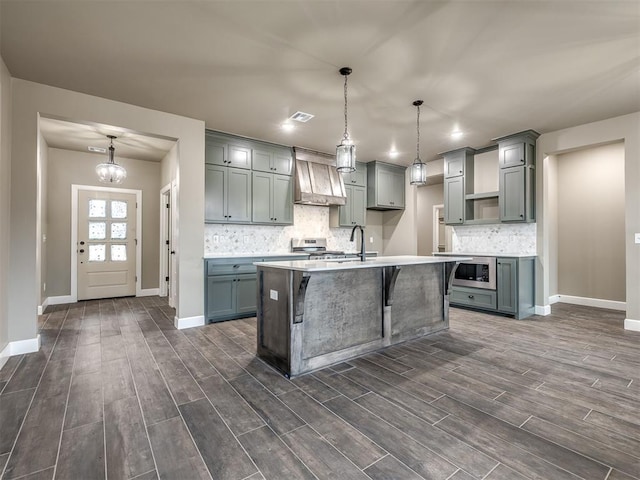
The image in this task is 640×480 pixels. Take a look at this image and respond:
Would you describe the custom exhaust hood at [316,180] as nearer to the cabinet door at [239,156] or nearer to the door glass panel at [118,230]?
the cabinet door at [239,156]

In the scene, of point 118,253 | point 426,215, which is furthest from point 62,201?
point 426,215

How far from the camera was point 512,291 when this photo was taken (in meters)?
4.70

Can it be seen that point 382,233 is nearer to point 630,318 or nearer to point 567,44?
point 630,318

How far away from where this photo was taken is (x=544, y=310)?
4941 millimetres

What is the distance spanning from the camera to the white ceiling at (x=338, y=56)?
90.2 inches

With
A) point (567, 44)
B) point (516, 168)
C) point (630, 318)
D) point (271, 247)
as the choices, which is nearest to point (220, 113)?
point (271, 247)

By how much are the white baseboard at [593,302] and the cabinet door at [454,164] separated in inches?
119

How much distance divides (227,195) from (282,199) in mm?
951

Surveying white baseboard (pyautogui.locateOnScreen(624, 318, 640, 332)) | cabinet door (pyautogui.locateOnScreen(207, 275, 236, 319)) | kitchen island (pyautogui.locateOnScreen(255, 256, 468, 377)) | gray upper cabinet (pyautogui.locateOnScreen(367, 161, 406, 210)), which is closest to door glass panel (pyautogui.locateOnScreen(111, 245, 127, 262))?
cabinet door (pyautogui.locateOnScreen(207, 275, 236, 319))

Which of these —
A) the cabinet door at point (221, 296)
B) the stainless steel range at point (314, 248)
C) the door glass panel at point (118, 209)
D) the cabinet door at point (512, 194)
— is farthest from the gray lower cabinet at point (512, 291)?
the door glass panel at point (118, 209)

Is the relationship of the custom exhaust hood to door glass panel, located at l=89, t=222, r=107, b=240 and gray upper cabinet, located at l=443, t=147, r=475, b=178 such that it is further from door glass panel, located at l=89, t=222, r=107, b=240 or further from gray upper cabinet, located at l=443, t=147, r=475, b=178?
door glass panel, located at l=89, t=222, r=107, b=240

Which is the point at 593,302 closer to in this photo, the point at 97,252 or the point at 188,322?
the point at 188,322

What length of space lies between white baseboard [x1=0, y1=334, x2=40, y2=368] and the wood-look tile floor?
10 centimetres

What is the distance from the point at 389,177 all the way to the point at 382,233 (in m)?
1.38
